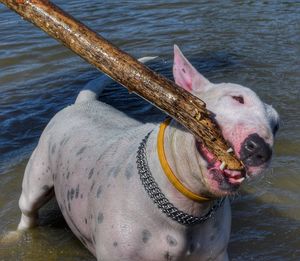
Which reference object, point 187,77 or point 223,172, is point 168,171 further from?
point 187,77

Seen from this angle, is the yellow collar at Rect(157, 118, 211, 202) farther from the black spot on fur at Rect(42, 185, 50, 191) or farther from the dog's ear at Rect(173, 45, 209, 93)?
the black spot on fur at Rect(42, 185, 50, 191)

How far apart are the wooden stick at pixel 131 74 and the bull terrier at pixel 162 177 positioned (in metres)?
Result: 0.07

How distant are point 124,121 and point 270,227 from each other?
1.43 metres

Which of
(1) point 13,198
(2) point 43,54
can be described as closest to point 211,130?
(1) point 13,198

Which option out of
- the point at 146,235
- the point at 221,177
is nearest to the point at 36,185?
the point at 146,235

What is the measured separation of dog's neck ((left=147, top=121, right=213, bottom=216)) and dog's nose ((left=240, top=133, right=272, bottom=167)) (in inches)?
11.7

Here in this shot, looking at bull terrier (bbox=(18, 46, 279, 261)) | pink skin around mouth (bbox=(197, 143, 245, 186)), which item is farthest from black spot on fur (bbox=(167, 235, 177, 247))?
pink skin around mouth (bbox=(197, 143, 245, 186))

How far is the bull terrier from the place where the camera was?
3029 mm

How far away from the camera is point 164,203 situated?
3434 mm

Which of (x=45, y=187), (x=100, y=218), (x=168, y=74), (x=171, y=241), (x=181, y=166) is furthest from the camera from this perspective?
(x=168, y=74)

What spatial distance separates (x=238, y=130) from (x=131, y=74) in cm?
78

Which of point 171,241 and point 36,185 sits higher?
point 171,241

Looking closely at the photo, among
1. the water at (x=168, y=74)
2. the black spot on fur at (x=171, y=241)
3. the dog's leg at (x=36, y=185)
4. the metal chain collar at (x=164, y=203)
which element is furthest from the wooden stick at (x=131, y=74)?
the water at (x=168, y=74)

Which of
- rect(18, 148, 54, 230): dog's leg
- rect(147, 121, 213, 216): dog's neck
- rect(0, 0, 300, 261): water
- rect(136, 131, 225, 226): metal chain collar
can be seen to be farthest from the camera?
rect(0, 0, 300, 261): water
